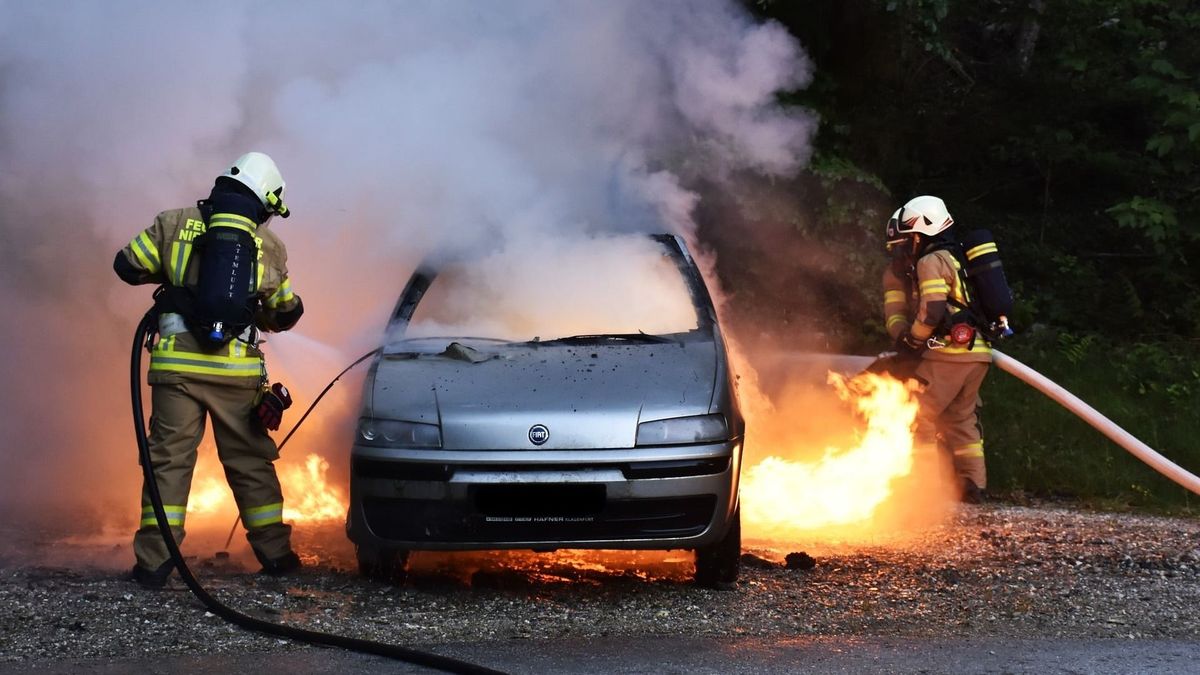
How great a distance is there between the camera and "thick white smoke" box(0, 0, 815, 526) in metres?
7.15

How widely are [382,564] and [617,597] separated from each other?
967mm

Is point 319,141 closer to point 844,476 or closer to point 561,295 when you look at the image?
point 561,295

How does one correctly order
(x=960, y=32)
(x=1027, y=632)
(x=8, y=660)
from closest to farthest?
(x=8, y=660)
(x=1027, y=632)
(x=960, y=32)

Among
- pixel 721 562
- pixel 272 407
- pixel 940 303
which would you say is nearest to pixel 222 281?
pixel 272 407

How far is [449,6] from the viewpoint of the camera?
7.72m

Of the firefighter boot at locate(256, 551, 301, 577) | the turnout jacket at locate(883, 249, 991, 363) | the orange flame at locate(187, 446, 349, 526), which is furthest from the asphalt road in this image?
the turnout jacket at locate(883, 249, 991, 363)

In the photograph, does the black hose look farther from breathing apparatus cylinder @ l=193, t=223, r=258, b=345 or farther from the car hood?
the car hood

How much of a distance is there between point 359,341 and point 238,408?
2.68 feet

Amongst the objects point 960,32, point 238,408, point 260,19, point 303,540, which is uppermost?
point 960,32

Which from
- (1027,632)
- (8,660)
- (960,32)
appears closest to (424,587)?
(8,660)

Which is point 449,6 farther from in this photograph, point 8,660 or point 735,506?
point 8,660

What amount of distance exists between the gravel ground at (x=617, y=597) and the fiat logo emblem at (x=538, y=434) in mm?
646

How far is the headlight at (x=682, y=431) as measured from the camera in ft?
16.9

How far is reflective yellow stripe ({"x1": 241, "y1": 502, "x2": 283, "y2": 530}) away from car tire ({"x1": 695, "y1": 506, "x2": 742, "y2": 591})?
185 cm
